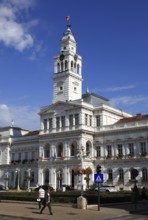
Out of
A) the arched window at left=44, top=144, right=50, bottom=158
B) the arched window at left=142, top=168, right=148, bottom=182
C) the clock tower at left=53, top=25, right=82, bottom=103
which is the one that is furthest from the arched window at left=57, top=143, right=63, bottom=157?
the arched window at left=142, top=168, right=148, bottom=182

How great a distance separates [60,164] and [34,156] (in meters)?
13.0

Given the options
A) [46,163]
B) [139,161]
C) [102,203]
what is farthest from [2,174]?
[102,203]

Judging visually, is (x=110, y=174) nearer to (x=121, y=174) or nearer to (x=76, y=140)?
(x=121, y=174)

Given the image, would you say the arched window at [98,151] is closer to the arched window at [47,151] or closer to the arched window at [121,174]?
the arched window at [121,174]

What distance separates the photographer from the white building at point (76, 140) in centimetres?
6247

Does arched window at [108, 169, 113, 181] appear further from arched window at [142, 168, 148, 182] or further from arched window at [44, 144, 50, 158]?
arched window at [44, 144, 50, 158]

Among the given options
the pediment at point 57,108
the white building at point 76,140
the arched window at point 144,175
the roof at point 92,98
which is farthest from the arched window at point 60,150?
the arched window at point 144,175

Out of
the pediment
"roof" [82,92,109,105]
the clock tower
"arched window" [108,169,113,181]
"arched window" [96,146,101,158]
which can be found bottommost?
"arched window" [108,169,113,181]

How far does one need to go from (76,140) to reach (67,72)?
17.0m

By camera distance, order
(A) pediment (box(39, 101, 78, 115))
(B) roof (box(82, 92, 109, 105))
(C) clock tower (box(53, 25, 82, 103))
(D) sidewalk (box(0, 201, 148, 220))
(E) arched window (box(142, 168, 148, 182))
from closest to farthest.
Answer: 1. (D) sidewalk (box(0, 201, 148, 220))
2. (E) arched window (box(142, 168, 148, 182))
3. (A) pediment (box(39, 101, 78, 115))
4. (B) roof (box(82, 92, 109, 105))
5. (C) clock tower (box(53, 25, 82, 103))

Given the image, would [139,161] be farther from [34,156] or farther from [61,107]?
[34,156]

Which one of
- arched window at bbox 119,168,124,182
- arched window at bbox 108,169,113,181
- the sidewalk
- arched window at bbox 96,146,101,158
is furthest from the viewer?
arched window at bbox 96,146,101,158

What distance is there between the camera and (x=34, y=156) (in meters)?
79.0

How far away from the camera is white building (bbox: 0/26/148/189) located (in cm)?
6247
